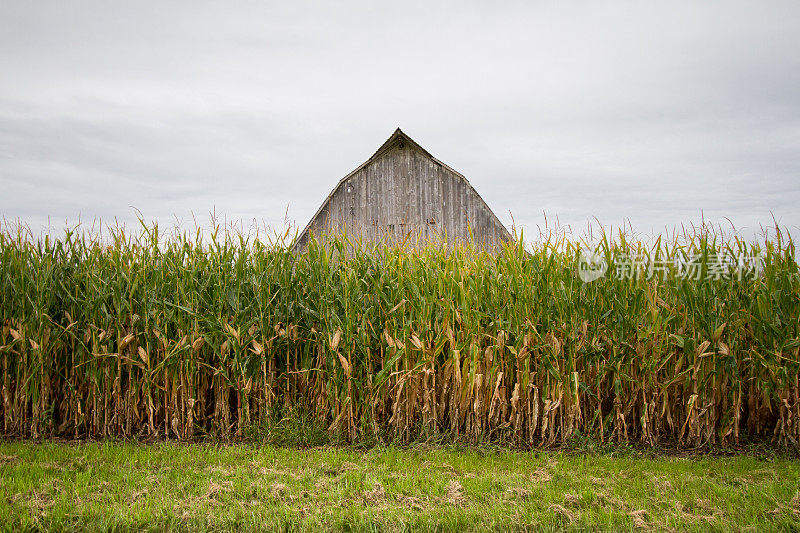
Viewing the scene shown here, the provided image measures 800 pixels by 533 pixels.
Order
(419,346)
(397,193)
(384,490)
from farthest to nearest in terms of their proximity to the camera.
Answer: (397,193)
(419,346)
(384,490)

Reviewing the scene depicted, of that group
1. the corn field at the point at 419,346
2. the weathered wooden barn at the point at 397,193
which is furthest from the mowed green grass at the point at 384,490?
the weathered wooden barn at the point at 397,193

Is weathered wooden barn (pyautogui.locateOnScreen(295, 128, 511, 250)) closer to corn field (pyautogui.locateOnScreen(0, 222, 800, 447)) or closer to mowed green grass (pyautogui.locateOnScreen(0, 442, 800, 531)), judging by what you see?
corn field (pyautogui.locateOnScreen(0, 222, 800, 447))

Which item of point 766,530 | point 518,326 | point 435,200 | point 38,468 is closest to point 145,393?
point 38,468

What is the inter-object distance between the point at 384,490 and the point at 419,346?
1900mm

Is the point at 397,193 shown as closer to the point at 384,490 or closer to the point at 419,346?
the point at 419,346

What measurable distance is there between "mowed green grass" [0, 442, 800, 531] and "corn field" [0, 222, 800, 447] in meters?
0.59

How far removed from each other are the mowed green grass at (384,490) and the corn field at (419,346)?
590mm

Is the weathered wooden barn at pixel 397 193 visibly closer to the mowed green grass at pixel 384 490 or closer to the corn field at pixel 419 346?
the corn field at pixel 419 346

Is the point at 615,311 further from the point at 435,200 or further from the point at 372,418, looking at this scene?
the point at 435,200

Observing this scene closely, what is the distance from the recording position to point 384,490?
461cm

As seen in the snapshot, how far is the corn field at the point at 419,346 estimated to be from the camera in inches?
250

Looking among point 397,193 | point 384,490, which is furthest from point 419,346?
point 397,193

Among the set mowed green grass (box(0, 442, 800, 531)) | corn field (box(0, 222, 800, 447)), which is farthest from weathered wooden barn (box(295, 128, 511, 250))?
mowed green grass (box(0, 442, 800, 531))

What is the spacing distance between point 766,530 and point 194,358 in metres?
6.06
